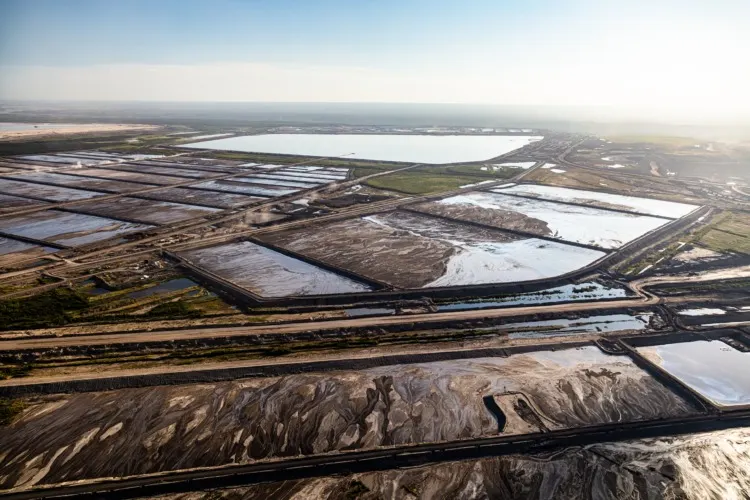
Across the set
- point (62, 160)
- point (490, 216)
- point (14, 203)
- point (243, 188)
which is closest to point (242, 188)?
Result: point (243, 188)

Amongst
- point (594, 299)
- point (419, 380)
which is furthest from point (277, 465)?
point (594, 299)

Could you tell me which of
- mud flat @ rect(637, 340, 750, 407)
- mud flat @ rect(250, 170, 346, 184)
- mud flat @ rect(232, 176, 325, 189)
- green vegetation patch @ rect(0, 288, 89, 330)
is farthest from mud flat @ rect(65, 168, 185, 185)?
mud flat @ rect(637, 340, 750, 407)

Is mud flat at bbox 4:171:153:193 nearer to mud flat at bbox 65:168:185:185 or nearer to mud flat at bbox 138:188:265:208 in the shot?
mud flat at bbox 65:168:185:185

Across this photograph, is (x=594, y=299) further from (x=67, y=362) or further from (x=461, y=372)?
(x=67, y=362)

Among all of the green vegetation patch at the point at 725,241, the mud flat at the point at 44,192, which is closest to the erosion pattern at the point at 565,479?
the green vegetation patch at the point at 725,241

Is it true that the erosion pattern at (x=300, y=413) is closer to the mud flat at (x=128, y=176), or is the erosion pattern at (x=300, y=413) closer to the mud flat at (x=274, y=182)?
the mud flat at (x=274, y=182)

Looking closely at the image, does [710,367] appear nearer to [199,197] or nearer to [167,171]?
[199,197]
